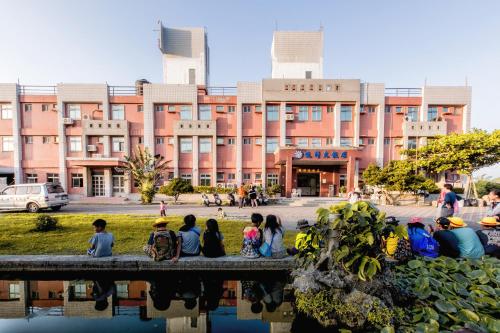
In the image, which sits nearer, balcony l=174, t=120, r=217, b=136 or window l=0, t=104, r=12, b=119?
window l=0, t=104, r=12, b=119

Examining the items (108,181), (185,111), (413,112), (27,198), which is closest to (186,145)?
(185,111)

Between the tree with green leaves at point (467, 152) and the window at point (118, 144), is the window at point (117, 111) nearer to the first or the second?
the window at point (118, 144)

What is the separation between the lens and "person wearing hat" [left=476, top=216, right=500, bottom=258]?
14.6 feet

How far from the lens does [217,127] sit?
22.6 meters

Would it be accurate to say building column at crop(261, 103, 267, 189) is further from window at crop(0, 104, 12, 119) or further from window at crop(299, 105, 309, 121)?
window at crop(0, 104, 12, 119)

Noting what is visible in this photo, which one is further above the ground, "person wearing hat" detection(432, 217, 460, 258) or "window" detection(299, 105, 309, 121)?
"window" detection(299, 105, 309, 121)

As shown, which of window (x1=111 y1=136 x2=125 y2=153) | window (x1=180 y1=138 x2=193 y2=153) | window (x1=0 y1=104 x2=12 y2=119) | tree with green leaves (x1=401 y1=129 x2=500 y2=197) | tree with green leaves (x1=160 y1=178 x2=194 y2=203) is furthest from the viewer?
window (x1=180 y1=138 x2=193 y2=153)

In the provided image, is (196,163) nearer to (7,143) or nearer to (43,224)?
(43,224)

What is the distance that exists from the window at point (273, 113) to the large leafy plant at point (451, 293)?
19315 mm

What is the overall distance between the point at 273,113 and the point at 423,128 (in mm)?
13801

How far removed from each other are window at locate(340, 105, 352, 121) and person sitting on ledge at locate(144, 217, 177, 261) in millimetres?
21309

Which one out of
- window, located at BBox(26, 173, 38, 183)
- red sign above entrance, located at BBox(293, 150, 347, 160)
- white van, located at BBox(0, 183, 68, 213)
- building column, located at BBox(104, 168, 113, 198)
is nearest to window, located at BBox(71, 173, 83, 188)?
building column, located at BBox(104, 168, 113, 198)

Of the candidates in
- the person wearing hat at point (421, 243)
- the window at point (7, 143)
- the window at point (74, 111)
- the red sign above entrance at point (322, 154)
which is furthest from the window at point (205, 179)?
the person wearing hat at point (421, 243)

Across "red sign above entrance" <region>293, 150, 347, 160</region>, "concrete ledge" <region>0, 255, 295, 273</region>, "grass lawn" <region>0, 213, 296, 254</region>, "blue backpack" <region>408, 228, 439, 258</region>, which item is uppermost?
"red sign above entrance" <region>293, 150, 347, 160</region>
